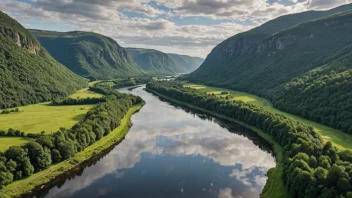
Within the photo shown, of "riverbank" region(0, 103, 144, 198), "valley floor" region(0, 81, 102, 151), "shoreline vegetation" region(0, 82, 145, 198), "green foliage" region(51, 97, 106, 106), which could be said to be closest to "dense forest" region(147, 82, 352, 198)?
"riverbank" region(0, 103, 144, 198)

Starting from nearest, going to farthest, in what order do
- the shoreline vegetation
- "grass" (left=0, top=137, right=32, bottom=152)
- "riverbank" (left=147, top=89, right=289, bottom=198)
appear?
"riverbank" (left=147, top=89, right=289, bottom=198)
the shoreline vegetation
"grass" (left=0, top=137, right=32, bottom=152)

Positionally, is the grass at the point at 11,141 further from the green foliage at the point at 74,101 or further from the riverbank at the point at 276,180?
the green foliage at the point at 74,101

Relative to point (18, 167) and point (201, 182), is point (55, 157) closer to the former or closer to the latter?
point (18, 167)

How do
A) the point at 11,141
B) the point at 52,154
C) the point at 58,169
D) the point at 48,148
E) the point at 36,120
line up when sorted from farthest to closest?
1. the point at 36,120
2. the point at 11,141
3. the point at 52,154
4. the point at 48,148
5. the point at 58,169

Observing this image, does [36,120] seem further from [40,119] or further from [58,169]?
[58,169]

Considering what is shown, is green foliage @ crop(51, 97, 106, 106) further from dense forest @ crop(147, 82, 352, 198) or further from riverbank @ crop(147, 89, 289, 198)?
riverbank @ crop(147, 89, 289, 198)

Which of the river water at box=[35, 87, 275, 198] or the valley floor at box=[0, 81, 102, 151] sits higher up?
the valley floor at box=[0, 81, 102, 151]

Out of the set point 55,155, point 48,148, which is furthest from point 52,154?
point 48,148

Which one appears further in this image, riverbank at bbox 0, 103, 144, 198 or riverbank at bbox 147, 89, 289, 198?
riverbank at bbox 147, 89, 289, 198

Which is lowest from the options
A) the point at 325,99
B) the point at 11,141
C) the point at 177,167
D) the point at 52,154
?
the point at 177,167
